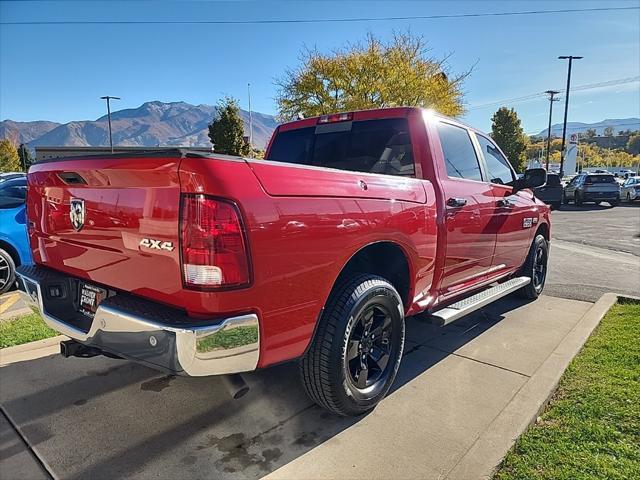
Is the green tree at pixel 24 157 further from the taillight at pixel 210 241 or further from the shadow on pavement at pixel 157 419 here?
the taillight at pixel 210 241

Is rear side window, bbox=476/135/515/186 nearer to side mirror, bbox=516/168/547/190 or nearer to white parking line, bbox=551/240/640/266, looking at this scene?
side mirror, bbox=516/168/547/190

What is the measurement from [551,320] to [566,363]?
1.32m

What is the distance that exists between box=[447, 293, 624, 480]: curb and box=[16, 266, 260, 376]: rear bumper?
127cm

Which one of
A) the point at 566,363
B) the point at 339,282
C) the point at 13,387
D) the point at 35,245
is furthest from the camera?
the point at 566,363

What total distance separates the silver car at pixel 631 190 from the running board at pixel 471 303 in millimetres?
24965

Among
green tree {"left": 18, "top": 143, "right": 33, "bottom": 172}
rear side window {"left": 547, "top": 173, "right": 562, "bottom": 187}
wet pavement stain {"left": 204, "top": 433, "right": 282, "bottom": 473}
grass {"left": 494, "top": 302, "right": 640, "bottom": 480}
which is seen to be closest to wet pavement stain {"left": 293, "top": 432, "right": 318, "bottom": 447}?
wet pavement stain {"left": 204, "top": 433, "right": 282, "bottom": 473}

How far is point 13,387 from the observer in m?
3.19

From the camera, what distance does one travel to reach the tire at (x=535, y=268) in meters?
5.33

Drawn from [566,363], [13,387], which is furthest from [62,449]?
[566,363]

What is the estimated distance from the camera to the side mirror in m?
4.63

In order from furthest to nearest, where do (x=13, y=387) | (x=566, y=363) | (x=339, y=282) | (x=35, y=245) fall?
(x=566, y=363) < (x=13, y=387) < (x=35, y=245) < (x=339, y=282)

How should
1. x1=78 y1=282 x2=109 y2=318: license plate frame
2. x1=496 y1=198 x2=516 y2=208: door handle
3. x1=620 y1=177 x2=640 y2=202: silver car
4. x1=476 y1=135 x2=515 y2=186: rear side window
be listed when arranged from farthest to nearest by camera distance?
x1=620 y1=177 x2=640 y2=202: silver car → x1=476 y1=135 x2=515 y2=186: rear side window → x1=496 y1=198 x2=516 y2=208: door handle → x1=78 y1=282 x2=109 y2=318: license plate frame

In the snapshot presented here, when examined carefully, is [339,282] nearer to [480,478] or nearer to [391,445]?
[391,445]

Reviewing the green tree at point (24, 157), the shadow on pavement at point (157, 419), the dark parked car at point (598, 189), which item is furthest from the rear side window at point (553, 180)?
the green tree at point (24, 157)
